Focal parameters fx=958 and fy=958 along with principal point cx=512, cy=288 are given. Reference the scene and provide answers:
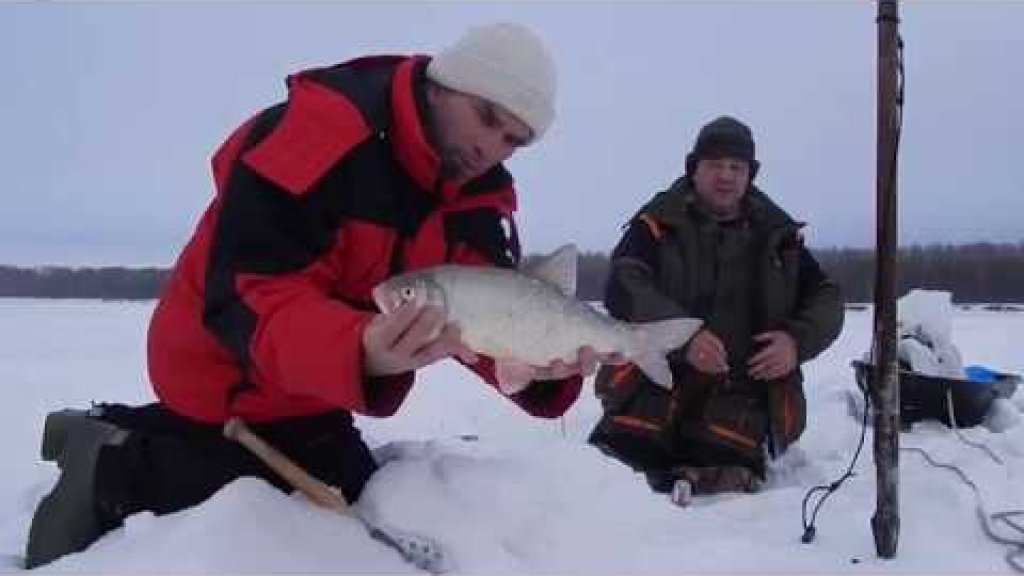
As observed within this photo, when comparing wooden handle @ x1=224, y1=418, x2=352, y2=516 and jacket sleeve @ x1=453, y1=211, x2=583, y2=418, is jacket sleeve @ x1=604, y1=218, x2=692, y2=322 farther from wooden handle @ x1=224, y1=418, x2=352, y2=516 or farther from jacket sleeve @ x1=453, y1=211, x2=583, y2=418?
wooden handle @ x1=224, y1=418, x2=352, y2=516

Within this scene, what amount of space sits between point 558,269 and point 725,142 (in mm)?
2937

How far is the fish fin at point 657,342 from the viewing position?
9.04 ft

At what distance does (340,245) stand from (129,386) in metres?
9.03

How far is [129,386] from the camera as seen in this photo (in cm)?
1092

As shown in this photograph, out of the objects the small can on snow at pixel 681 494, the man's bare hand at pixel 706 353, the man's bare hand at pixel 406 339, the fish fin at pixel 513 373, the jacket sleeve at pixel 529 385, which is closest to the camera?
the man's bare hand at pixel 406 339

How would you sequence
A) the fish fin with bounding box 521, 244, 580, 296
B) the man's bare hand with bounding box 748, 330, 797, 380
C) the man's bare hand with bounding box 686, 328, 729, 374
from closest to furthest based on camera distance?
the fish fin with bounding box 521, 244, 580, 296 → the man's bare hand with bounding box 686, 328, 729, 374 → the man's bare hand with bounding box 748, 330, 797, 380

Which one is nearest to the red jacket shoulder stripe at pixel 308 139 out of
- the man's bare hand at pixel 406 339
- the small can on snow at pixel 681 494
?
the man's bare hand at pixel 406 339

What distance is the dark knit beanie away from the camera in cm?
536

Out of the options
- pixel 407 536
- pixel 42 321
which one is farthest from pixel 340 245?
pixel 42 321

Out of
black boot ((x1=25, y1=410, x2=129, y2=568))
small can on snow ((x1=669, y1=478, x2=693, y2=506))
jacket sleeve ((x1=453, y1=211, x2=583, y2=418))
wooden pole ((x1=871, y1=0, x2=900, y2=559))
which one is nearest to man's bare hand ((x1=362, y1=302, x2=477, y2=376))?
jacket sleeve ((x1=453, y1=211, x2=583, y2=418))

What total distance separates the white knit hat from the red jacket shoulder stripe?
31 centimetres

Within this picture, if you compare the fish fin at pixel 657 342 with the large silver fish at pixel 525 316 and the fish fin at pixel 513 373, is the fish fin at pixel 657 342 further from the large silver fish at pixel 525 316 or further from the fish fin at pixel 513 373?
the fish fin at pixel 513 373

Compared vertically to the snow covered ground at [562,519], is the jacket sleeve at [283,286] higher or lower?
higher

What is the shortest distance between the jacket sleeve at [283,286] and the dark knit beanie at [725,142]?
10.1 feet
